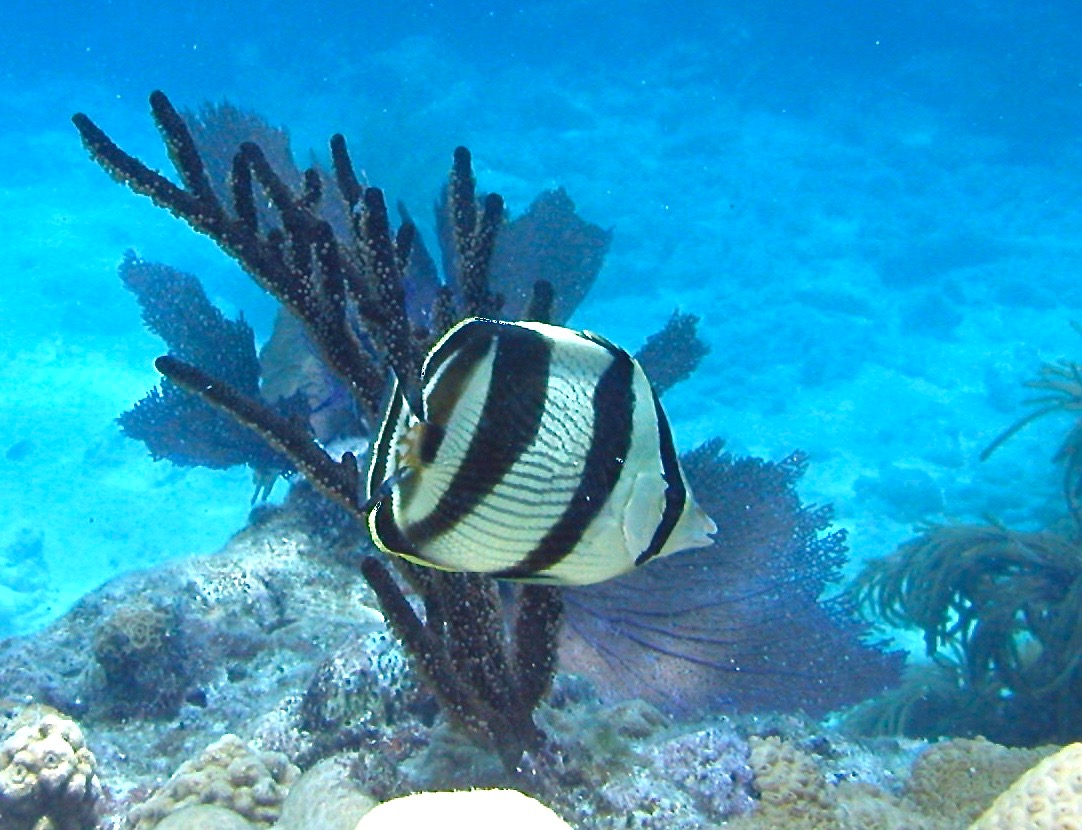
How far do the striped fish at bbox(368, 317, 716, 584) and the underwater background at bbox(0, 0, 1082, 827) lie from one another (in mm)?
2051

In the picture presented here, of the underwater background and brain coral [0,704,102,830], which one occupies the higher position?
the underwater background

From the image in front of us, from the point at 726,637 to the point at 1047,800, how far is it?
2287mm

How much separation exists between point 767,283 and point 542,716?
1561 centimetres

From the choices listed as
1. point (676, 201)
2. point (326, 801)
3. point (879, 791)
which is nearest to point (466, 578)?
point (326, 801)

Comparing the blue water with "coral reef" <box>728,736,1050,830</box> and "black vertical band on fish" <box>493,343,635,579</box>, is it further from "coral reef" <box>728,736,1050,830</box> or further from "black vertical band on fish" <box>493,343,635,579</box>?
"black vertical band on fish" <box>493,343,635,579</box>

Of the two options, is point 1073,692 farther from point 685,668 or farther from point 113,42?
point 113,42

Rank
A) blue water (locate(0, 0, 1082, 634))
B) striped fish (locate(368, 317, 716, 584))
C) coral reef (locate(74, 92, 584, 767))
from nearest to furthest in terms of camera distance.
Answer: striped fish (locate(368, 317, 716, 584))
coral reef (locate(74, 92, 584, 767))
blue water (locate(0, 0, 1082, 634))

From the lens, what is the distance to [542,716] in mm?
→ 2875

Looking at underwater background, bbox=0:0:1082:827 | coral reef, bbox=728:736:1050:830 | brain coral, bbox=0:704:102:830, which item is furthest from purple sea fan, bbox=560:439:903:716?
brain coral, bbox=0:704:102:830

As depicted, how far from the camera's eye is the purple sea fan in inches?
164

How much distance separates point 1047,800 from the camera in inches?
78.0

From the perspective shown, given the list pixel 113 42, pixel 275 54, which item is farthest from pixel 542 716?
pixel 113 42

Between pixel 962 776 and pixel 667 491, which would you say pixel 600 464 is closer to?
pixel 667 491

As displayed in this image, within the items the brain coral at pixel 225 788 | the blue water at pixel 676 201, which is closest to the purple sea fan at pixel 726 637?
the brain coral at pixel 225 788
